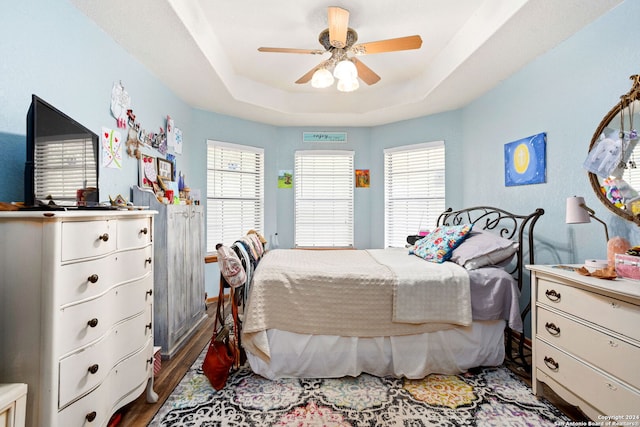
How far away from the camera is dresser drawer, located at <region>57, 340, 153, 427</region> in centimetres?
119

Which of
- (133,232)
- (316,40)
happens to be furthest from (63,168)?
(316,40)

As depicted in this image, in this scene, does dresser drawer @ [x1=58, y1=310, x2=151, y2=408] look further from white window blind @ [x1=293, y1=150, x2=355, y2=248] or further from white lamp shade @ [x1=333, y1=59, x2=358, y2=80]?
white window blind @ [x1=293, y1=150, x2=355, y2=248]

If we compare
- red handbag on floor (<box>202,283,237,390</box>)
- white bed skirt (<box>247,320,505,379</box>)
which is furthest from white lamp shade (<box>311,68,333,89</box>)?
red handbag on floor (<box>202,283,237,390</box>)

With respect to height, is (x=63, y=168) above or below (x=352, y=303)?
above

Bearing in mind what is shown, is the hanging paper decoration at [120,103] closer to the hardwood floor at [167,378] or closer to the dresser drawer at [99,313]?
the dresser drawer at [99,313]

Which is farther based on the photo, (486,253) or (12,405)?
(486,253)

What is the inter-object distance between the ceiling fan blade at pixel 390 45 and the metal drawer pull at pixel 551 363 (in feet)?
7.32

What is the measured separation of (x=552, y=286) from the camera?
1694mm

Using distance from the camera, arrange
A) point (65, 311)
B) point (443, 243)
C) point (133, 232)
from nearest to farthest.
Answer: point (65, 311) → point (133, 232) → point (443, 243)

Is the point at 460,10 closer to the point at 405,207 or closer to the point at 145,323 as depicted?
the point at 405,207

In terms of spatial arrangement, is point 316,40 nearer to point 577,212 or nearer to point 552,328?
point 577,212

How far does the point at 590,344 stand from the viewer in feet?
4.75

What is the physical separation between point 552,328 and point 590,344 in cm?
24

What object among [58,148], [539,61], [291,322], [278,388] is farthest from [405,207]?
[58,148]
